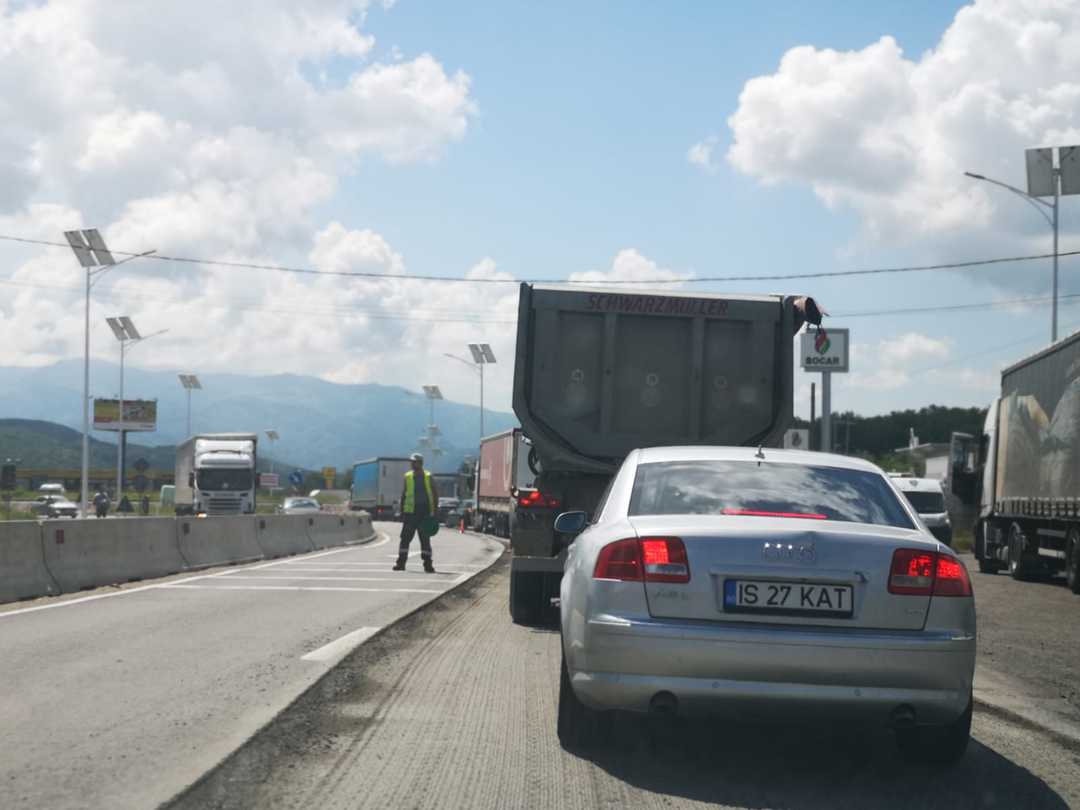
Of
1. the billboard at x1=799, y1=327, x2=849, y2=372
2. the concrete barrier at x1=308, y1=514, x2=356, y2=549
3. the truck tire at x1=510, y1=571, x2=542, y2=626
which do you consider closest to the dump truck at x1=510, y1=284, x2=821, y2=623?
the truck tire at x1=510, y1=571, x2=542, y2=626

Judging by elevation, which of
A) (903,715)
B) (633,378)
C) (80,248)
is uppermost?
(80,248)

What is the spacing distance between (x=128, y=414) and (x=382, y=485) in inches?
2500

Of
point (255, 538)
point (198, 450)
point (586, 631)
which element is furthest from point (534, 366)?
point (198, 450)

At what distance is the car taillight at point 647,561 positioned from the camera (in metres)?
5.73

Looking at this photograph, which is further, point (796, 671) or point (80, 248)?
point (80, 248)

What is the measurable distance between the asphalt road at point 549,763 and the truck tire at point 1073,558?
42.0 feet

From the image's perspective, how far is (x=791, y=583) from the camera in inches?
222

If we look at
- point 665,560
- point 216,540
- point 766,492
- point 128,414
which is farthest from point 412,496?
point 128,414

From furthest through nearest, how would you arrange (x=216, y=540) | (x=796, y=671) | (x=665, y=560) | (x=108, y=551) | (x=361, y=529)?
1. (x=361, y=529)
2. (x=216, y=540)
3. (x=108, y=551)
4. (x=665, y=560)
5. (x=796, y=671)

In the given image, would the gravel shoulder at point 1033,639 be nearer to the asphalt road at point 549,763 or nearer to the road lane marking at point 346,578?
the asphalt road at point 549,763

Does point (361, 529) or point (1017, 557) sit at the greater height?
point (1017, 557)

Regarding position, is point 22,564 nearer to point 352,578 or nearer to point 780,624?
point 352,578

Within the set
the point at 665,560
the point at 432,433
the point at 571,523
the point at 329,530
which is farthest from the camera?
the point at 432,433

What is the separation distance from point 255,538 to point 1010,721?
1898cm
